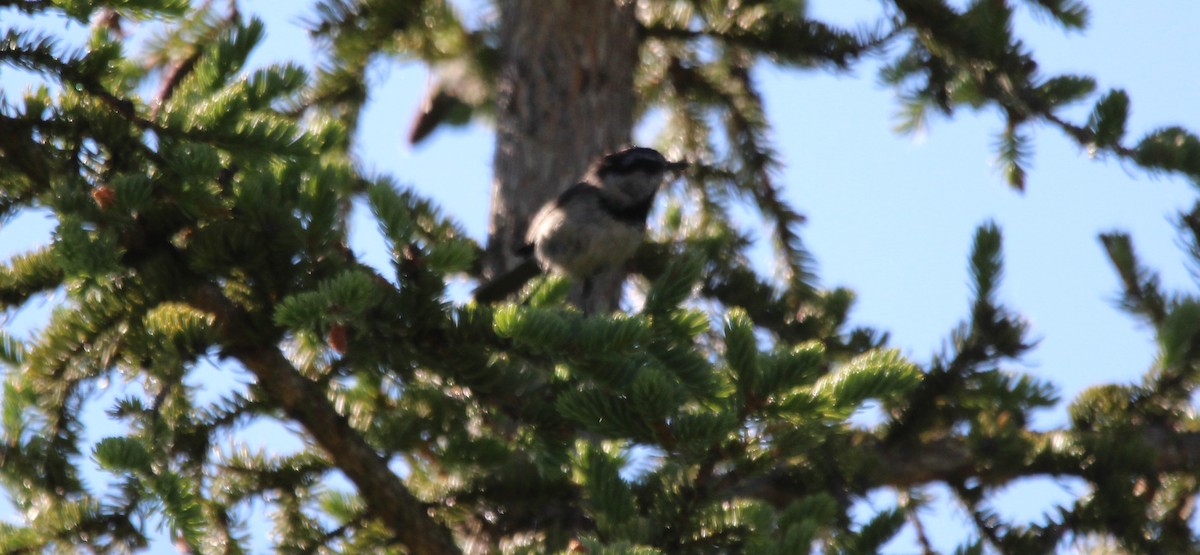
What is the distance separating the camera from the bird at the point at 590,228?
496 centimetres

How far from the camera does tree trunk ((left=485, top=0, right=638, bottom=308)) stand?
5246mm

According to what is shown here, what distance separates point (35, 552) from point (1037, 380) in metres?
2.78

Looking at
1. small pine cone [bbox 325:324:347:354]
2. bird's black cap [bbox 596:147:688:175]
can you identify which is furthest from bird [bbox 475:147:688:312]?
small pine cone [bbox 325:324:347:354]

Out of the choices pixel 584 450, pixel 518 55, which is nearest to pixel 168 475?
pixel 584 450

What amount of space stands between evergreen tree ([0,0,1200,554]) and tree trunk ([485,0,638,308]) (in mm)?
919

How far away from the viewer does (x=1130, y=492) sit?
10.6 feet

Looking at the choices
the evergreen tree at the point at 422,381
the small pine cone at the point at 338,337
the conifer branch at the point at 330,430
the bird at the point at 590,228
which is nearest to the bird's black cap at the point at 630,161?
the bird at the point at 590,228

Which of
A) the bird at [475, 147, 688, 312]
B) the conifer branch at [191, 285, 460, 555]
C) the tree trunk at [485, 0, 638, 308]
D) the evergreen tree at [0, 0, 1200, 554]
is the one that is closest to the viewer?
the evergreen tree at [0, 0, 1200, 554]

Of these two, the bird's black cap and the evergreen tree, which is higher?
the bird's black cap

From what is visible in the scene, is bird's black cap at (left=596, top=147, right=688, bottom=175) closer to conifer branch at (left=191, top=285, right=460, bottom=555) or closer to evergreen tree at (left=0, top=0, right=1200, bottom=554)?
evergreen tree at (left=0, top=0, right=1200, bottom=554)

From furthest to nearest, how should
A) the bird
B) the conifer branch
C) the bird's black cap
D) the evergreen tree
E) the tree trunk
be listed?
the tree trunk → the bird's black cap → the bird → the conifer branch → the evergreen tree

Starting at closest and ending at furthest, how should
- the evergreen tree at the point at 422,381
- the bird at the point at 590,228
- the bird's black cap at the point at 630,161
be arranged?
the evergreen tree at the point at 422,381 → the bird at the point at 590,228 → the bird's black cap at the point at 630,161

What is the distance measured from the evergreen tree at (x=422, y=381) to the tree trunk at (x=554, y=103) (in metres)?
0.92

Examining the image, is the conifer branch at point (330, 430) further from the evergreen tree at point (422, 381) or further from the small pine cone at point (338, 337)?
the small pine cone at point (338, 337)
